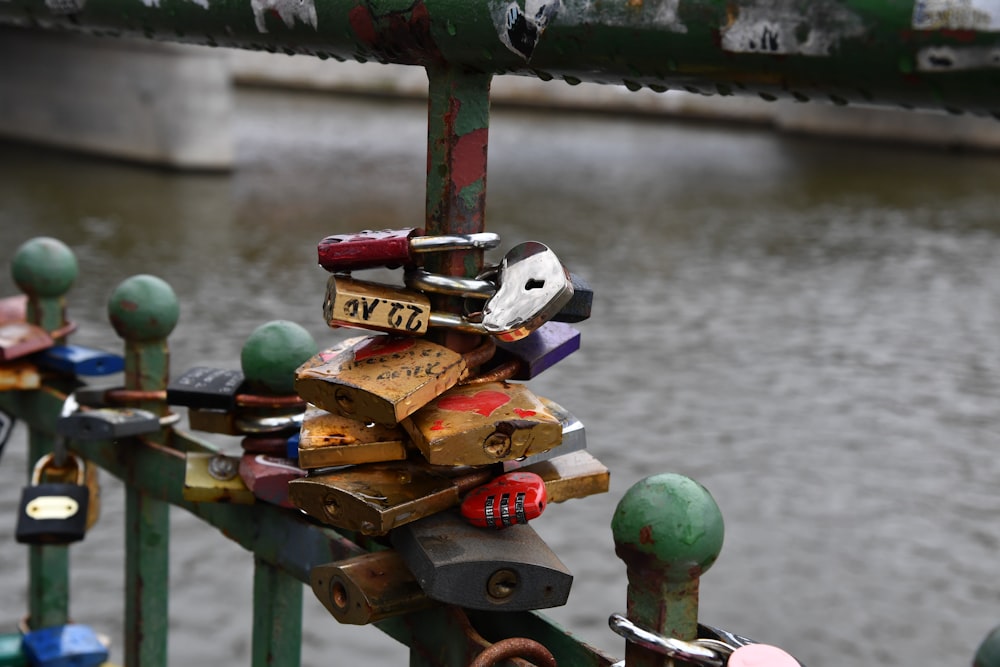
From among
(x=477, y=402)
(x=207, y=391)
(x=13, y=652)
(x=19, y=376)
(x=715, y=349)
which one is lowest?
(x=715, y=349)

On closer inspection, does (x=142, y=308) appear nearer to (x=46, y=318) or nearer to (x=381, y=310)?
(x=46, y=318)

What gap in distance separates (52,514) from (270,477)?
57 cm

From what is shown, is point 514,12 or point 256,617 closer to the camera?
point 514,12

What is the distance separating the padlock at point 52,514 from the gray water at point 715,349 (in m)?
2.59

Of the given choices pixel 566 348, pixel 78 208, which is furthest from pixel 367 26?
pixel 78 208

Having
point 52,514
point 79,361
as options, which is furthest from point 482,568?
point 79,361

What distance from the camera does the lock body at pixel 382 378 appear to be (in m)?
1.00

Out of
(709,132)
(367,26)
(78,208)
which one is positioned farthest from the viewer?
(709,132)

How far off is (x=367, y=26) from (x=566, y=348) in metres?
0.34

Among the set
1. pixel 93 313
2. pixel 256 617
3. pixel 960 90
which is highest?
pixel 960 90

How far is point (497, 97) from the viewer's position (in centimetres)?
2945

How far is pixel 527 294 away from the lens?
0.99m

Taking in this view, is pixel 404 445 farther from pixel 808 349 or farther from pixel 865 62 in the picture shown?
pixel 808 349

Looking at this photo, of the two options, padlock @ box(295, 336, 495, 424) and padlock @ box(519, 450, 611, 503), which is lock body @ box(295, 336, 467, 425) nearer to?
padlock @ box(295, 336, 495, 424)
